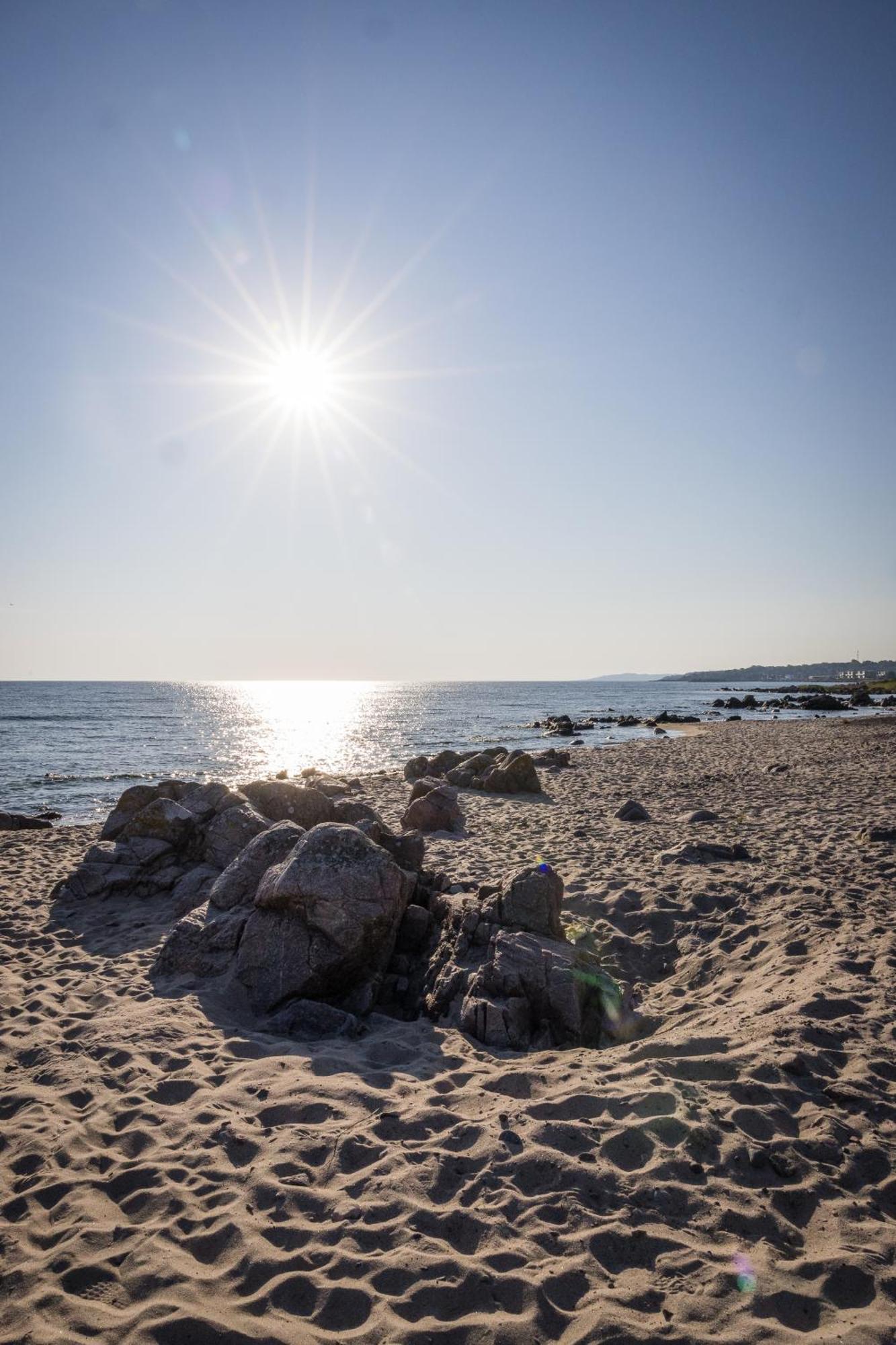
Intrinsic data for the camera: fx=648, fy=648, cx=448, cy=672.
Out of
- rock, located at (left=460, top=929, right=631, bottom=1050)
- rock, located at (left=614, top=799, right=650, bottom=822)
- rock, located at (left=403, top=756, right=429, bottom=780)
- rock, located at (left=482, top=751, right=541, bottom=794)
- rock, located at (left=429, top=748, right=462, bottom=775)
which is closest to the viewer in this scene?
rock, located at (left=460, top=929, right=631, bottom=1050)

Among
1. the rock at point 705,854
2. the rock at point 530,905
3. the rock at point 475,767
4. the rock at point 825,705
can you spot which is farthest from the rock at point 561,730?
the rock at point 530,905

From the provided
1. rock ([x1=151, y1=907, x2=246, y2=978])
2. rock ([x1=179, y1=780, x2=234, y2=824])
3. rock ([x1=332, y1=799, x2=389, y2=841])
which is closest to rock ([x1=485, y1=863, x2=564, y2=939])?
rock ([x1=151, y1=907, x2=246, y2=978])

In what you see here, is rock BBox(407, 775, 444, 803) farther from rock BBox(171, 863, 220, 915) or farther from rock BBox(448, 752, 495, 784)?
rock BBox(171, 863, 220, 915)

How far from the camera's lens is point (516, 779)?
22.0 metres

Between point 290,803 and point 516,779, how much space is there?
10766 millimetres

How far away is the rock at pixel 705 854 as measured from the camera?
1127 centimetres

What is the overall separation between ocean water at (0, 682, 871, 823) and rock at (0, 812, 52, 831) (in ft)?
Answer: 7.93

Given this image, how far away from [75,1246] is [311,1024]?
3049mm

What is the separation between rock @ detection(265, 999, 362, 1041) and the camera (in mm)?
6707

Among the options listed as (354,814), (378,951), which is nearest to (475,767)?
(354,814)

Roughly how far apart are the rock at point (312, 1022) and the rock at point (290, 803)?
5.29m

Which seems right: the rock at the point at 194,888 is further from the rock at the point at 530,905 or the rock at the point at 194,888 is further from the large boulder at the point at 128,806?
the rock at the point at 530,905

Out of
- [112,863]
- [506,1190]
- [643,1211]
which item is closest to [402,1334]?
[506,1190]

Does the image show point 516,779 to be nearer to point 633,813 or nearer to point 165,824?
point 633,813
